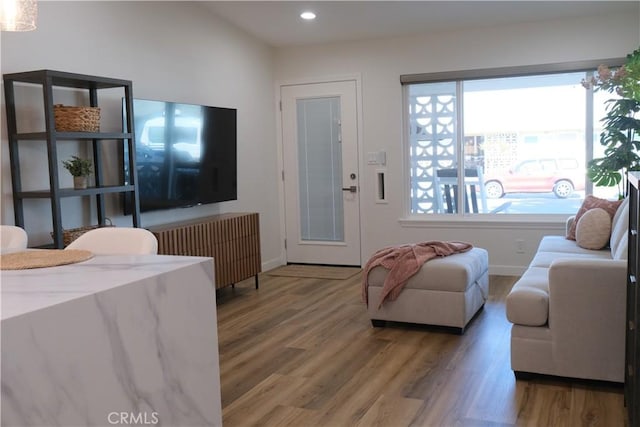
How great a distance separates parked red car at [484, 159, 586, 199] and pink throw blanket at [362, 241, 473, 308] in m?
2.03

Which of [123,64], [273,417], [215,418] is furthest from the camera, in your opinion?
[123,64]

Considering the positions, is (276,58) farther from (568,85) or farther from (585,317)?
(585,317)

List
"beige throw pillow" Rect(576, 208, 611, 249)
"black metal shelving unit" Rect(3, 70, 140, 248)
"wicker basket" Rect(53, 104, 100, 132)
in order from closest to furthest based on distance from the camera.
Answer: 1. "black metal shelving unit" Rect(3, 70, 140, 248)
2. "wicker basket" Rect(53, 104, 100, 132)
3. "beige throw pillow" Rect(576, 208, 611, 249)

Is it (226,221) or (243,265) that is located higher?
(226,221)

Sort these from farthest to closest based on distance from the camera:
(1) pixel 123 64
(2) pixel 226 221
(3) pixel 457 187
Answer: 1. (3) pixel 457 187
2. (2) pixel 226 221
3. (1) pixel 123 64

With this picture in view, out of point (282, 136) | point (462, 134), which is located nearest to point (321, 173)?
point (282, 136)

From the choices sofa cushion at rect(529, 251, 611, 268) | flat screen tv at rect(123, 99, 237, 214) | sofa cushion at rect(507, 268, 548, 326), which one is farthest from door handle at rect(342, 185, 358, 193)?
sofa cushion at rect(507, 268, 548, 326)

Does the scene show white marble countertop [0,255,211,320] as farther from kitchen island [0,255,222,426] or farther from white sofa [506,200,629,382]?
white sofa [506,200,629,382]

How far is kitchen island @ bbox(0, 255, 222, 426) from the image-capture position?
116 cm

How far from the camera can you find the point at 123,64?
13.8 ft

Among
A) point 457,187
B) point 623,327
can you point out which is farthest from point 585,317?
point 457,187

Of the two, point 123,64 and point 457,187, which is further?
point 457,187

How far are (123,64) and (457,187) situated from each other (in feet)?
11.5

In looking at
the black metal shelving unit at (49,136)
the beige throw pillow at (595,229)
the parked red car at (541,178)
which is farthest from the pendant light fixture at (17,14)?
the parked red car at (541,178)
